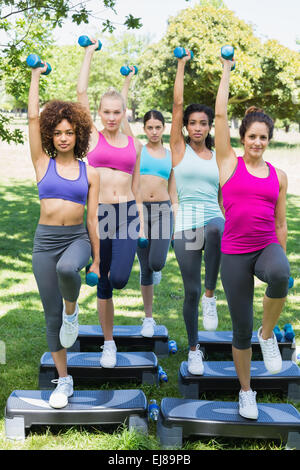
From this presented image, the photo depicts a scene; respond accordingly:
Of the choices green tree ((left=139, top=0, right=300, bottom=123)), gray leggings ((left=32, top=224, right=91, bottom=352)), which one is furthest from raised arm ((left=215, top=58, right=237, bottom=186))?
green tree ((left=139, top=0, right=300, bottom=123))

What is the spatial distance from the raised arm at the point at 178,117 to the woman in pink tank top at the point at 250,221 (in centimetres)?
58

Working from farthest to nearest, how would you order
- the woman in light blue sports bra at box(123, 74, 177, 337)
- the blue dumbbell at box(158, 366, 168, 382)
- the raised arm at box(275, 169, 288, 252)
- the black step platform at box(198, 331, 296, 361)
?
the woman in light blue sports bra at box(123, 74, 177, 337), the black step platform at box(198, 331, 296, 361), the blue dumbbell at box(158, 366, 168, 382), the raised arm at box(275, 169, 288, 252)

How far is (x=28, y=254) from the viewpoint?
9.07m

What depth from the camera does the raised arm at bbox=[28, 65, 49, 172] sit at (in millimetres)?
3371

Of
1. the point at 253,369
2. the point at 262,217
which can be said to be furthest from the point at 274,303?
the point at 253,369

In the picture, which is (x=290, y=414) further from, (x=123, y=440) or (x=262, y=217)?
(x=262, y=217)

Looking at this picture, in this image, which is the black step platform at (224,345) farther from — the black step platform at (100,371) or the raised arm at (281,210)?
the raised arm at (281,210)

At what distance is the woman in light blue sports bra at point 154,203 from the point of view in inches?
195

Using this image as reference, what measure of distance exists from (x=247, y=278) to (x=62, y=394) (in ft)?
5.10

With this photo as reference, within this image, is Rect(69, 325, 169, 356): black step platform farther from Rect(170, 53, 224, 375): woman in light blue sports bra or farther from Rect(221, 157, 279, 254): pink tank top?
Rect(221, 157, 279, 254): pink tank top

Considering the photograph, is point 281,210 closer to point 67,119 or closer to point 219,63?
point 67,119

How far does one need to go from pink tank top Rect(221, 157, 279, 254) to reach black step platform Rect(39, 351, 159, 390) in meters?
1.56

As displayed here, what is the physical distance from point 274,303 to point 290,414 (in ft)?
2.95

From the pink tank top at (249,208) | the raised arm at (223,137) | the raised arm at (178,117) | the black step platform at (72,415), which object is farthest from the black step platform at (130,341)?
the raised arm at (223,137)
